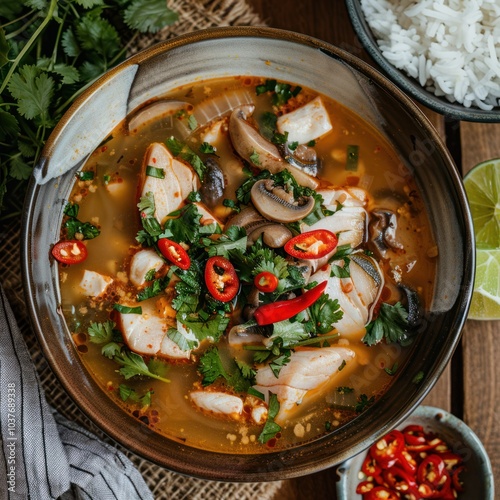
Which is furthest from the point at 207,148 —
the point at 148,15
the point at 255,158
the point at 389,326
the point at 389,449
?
the point at 389,449

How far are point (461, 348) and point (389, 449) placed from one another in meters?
0.62

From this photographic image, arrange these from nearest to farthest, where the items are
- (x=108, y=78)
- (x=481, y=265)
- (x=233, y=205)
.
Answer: (x=108, y=78) < (x=233, y=205) < (x=481, y=265)

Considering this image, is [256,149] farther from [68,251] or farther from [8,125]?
[8,125]

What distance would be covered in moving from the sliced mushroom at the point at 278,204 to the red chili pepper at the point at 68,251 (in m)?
0.79

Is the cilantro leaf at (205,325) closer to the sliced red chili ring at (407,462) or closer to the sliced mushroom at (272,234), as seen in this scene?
the sliced mushroom at (272,234)

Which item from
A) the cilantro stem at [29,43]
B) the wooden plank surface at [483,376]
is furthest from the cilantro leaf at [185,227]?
the wooden plank surface at [483,376]

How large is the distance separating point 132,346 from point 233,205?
76 cm

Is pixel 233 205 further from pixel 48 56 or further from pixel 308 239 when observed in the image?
pixel 48 56

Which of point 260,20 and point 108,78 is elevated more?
point 260,20

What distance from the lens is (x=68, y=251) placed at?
9.18 ft

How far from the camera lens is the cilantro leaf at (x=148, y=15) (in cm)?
300

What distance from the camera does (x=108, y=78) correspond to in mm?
2656

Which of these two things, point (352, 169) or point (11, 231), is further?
point (11, 231)

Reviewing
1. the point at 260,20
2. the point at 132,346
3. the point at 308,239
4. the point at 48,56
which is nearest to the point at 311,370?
the point at 308,239
